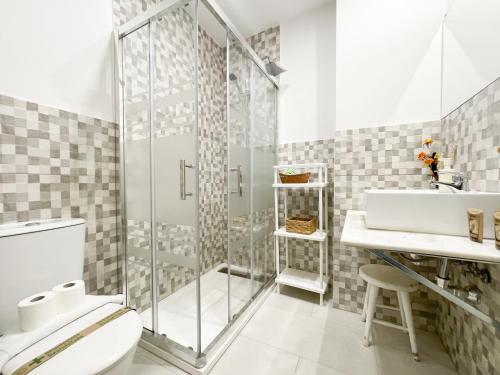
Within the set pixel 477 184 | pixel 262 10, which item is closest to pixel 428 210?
pixel 477 184

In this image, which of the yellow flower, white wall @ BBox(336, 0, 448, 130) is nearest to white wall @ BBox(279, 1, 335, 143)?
white wall @ BBox(336, 0, 448, 130)

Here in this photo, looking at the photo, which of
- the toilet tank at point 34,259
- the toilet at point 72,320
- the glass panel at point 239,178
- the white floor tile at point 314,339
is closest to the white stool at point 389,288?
the white floor tile at point 314,339

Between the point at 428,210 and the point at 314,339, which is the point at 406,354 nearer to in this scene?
the point at 314,339

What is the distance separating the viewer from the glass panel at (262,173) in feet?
6.07

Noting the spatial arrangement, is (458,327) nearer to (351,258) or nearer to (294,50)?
(351,258)

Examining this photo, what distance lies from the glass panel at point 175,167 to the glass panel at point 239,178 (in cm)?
36

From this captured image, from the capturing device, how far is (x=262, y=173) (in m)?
1.96

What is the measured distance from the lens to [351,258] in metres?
1.64

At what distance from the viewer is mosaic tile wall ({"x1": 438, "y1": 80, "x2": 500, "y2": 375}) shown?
87 cm

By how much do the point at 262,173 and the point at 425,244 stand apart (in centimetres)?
137

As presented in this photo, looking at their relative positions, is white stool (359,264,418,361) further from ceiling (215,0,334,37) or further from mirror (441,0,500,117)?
ceiling (215,0,334,37)

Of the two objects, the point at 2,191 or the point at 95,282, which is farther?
the point at 95,282

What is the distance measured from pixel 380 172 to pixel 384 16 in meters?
1.15

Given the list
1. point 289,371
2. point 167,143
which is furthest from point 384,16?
point 289,371
